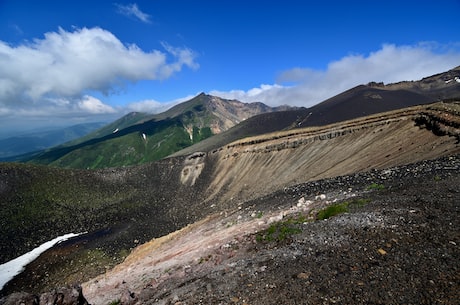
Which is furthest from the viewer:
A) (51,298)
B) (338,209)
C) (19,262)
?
(19,262)

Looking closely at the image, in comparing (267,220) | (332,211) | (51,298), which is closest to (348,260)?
(332,211)

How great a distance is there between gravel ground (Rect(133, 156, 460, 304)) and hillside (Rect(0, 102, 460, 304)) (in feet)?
0.42

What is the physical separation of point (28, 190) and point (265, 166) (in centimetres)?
5683

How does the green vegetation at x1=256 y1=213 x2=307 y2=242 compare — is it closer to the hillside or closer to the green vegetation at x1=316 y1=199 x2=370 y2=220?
the hillside

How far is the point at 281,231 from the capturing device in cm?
1736

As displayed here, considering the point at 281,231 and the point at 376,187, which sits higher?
the point at 376,187

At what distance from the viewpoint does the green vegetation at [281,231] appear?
16438 millimetres

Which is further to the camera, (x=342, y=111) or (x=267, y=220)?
(x=342, y=111)

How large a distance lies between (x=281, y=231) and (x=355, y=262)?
6071 mm

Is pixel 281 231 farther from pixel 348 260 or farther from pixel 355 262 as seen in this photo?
pixel 355 262

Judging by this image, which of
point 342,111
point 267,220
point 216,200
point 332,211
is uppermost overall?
point 342,111

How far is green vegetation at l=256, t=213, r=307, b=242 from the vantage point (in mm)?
16438

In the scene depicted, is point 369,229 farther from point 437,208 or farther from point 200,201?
point 200,201

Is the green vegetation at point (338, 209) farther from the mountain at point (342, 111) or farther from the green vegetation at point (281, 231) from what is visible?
the mountain at point (342, 111)
